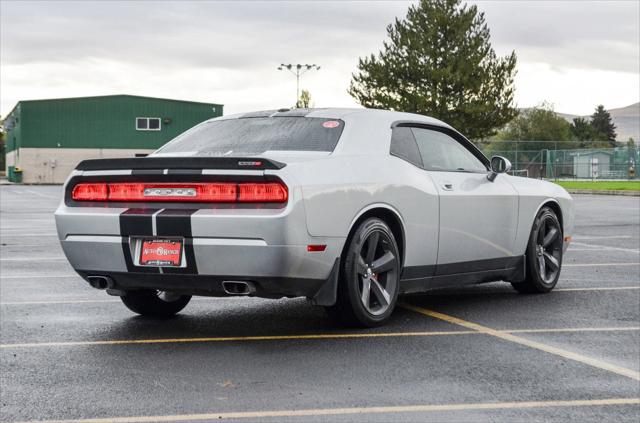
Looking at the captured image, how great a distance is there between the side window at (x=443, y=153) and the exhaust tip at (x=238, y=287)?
2016mm

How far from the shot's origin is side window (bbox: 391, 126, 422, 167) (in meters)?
7.37

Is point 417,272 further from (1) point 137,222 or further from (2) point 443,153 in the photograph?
(1) point 137,222

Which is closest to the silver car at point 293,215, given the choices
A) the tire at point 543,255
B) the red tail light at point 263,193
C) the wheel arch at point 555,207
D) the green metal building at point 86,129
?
the red tail light at point 263,193

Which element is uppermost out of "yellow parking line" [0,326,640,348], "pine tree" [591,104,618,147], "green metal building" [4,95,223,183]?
"pine tree" [591,104,618,147]

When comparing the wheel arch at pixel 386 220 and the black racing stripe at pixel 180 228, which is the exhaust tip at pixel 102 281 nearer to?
the black racing stripe at pixel 180 228

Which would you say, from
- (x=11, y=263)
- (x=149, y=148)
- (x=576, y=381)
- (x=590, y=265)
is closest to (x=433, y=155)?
(x=576, y=381)

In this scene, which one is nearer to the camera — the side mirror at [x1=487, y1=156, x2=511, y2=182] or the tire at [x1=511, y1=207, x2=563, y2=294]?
the side mirror at [x1=487, y1=156, x2=511, y2=182]

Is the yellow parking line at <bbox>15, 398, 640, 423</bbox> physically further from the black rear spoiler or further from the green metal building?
the green metal building

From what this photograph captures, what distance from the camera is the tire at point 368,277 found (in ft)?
21.6

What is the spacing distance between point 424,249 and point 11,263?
20.4ft

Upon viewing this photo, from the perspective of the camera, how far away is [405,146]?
748 centimetres

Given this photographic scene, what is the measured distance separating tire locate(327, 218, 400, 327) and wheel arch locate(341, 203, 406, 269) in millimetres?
37

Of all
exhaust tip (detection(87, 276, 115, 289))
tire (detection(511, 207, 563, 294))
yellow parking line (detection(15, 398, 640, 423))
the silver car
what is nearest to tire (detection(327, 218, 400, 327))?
the silver car

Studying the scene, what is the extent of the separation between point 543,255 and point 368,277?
2.77 m
